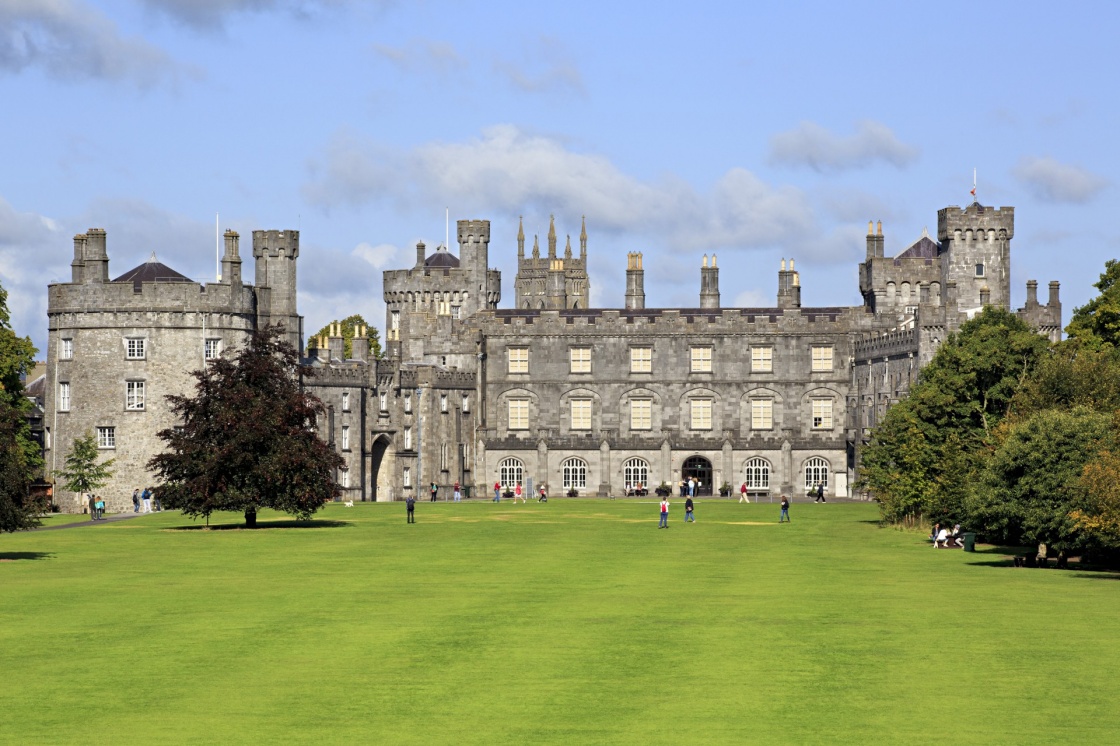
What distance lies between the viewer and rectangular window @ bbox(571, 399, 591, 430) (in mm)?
106812

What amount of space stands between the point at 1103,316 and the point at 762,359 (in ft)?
104

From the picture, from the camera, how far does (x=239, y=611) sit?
31.8 metres

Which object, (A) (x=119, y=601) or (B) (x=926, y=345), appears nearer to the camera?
(A) (x=119, y=601)

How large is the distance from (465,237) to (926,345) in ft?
134

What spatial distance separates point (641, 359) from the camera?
350ft

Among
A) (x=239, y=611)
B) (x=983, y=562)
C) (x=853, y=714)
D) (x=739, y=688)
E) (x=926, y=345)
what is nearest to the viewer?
(x=853, y=714)

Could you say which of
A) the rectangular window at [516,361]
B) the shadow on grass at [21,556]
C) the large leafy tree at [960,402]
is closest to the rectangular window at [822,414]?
the rectangular window at [516,361]

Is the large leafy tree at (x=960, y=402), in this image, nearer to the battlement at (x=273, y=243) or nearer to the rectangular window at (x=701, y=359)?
the battlement at (x=273, y=243)

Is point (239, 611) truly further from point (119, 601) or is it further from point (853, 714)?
point (853, 714)

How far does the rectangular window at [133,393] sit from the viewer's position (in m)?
83.7

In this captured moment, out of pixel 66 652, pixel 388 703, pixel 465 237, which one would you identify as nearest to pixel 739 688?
pixel 388 703

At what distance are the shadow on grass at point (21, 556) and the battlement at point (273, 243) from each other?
153 feet

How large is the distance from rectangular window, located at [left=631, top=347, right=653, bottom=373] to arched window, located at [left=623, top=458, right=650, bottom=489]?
18.0 ft

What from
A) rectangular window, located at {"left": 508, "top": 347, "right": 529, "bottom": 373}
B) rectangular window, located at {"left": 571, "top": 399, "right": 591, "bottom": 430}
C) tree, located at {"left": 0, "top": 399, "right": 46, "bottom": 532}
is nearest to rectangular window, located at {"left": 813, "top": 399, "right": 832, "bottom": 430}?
rectangular window, located at {"left": 571, "top": 399, "right": 591, "bottom": 430}
